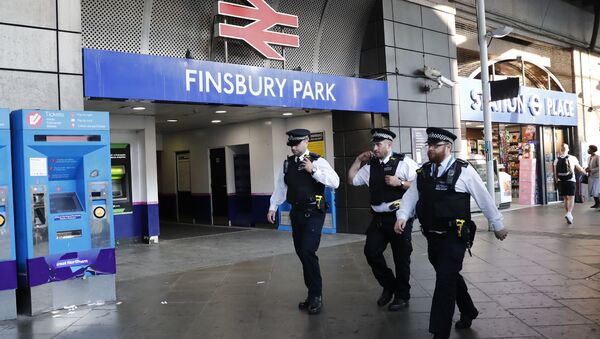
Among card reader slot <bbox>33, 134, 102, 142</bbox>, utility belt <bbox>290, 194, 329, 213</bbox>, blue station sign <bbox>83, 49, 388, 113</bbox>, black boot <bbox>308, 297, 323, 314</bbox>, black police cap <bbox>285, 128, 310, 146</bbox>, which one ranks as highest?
blue station sign <bbox>83, 49, 388, 113</bbox>

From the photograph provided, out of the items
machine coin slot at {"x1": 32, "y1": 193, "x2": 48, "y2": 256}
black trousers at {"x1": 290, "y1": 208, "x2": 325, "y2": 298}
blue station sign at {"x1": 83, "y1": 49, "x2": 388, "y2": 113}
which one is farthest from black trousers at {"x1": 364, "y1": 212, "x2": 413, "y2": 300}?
blue station sign at {"x1": 83, "y1": 49, "x2": 388, "y2": 113}

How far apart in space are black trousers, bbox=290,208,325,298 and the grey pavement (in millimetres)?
297

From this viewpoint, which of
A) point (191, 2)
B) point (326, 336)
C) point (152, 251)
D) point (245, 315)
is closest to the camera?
point (326, 336)

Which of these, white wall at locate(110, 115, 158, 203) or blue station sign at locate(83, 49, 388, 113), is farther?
white wall at locate(110, 115, 158, 203)

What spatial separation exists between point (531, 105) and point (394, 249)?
11.7m

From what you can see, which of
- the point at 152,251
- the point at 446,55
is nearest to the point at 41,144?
the point at 152,251

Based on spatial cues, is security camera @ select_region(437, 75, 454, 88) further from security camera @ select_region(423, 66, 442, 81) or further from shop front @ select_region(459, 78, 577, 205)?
shop front @ select_region(459, 78, 577, 205)

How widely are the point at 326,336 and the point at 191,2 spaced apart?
581cm

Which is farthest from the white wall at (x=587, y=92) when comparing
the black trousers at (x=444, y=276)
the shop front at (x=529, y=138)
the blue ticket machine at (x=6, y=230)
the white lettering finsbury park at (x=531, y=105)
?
the blue ticket machine at (x=6, y=230)

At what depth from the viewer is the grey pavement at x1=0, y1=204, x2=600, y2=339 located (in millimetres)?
4594

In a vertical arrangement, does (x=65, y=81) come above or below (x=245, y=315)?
above

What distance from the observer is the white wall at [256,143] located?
1181 centimetres

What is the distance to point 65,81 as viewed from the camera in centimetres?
591

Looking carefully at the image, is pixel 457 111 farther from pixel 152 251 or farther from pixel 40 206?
pixel 40 206
